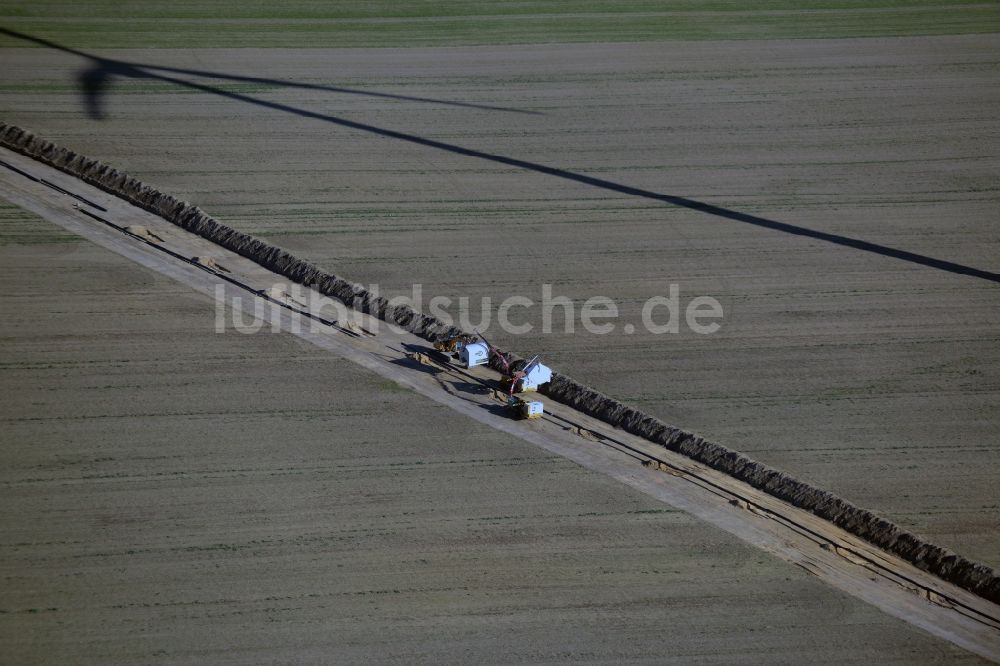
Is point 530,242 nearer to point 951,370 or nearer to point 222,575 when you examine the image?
point 951,370

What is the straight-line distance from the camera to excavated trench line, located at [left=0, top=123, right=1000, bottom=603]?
1220 cm

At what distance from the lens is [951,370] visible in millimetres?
15336

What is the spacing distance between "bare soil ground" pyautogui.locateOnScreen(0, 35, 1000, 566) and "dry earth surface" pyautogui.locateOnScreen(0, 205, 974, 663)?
205 cm

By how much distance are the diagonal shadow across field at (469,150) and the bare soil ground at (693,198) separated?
17 centimetres

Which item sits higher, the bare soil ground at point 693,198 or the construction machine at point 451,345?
the bare soil ground at point 693,198

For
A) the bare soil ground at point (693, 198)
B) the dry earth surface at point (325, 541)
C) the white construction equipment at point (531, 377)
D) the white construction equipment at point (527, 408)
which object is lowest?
the dry earth surface at point (325, 541)

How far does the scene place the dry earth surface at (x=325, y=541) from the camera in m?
10.9

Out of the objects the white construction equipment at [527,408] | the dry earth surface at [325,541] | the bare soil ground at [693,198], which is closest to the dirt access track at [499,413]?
the white construction equipment at [527,408]

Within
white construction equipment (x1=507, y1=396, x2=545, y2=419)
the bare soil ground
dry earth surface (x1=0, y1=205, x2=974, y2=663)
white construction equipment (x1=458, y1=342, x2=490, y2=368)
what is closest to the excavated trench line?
the bare soil ground

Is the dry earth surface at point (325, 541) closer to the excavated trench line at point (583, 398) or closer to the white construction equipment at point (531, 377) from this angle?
the white construction equipment at point (531, 377)

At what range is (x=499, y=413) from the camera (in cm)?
1442

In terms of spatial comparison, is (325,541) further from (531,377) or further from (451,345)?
(451,345)

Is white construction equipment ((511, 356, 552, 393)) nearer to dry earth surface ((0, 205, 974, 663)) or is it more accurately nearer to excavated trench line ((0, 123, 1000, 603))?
excavated trench line ((0, 123, 1000, 603))

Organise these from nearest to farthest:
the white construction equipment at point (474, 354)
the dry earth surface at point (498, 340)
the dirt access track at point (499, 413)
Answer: the dry earth surface at point (498, 340), the dirt access track at point (499, 413), the white construction equipment at point (474, 354)
